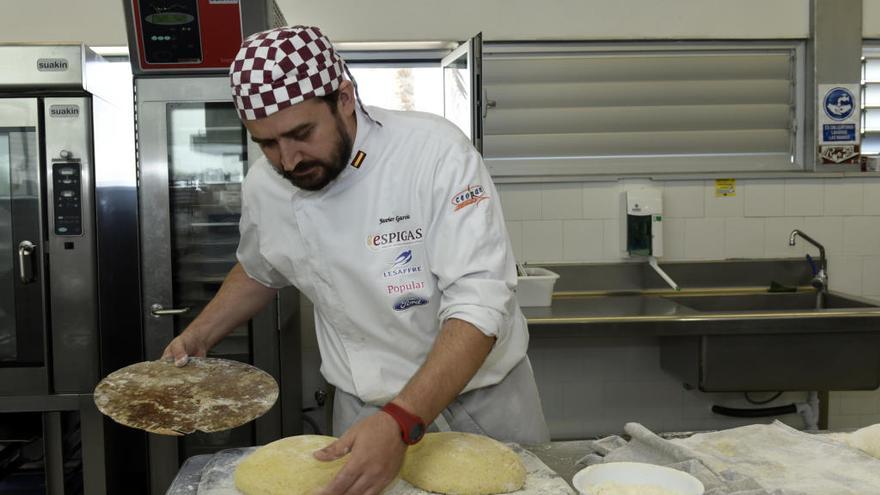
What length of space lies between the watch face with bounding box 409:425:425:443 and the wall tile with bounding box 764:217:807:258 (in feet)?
9.49

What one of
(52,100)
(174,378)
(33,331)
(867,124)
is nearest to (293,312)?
(33,331)

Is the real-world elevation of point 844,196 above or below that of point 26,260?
above

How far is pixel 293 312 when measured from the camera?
3.45m

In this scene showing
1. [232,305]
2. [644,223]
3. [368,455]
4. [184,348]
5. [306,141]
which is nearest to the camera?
[368,455]

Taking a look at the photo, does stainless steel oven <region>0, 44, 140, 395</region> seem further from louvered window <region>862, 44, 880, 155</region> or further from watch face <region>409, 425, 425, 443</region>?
louvered window <region>862, 44, 880, 155</region>

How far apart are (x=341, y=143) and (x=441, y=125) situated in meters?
0.27

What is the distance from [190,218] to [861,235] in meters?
3.01

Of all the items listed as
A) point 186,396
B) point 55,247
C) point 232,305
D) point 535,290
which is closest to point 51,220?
point 55,247

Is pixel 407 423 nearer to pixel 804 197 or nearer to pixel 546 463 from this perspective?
pixel 546 463

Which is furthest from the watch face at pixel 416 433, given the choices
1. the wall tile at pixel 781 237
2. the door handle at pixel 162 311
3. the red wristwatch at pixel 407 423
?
the wall tile at pixel 781 237

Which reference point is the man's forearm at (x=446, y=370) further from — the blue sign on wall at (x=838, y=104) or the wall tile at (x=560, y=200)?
the blue sign on wall at (x=838, y=104)

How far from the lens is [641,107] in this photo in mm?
3768

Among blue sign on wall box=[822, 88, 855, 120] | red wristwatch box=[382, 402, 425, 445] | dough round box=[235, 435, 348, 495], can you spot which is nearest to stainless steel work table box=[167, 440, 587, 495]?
dough round box=[235, 435, 348, 495]

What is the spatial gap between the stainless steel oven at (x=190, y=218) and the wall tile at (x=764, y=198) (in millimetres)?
2174
